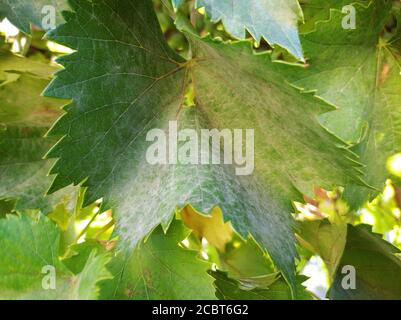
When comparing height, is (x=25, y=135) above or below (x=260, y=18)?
below

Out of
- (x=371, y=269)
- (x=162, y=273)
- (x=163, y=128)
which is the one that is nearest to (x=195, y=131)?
(x=163, y=128)

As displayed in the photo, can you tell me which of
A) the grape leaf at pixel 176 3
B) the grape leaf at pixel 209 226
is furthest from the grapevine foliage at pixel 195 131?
the grape leaf at pixel 209 226

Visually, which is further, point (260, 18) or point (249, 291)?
point (249, 291)

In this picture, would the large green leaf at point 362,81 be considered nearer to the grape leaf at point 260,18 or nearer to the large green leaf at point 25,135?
the grape leaf at point 260,18

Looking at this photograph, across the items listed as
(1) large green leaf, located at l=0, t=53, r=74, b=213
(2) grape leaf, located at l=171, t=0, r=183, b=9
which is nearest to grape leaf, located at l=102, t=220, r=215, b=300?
(1) large green leaf, located at l=0, t=53, r=74, b=213

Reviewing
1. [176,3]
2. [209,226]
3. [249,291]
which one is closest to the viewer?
[176,3]

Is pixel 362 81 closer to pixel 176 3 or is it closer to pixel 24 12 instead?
pixel 176 3

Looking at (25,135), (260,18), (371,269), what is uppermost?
(260,18)
